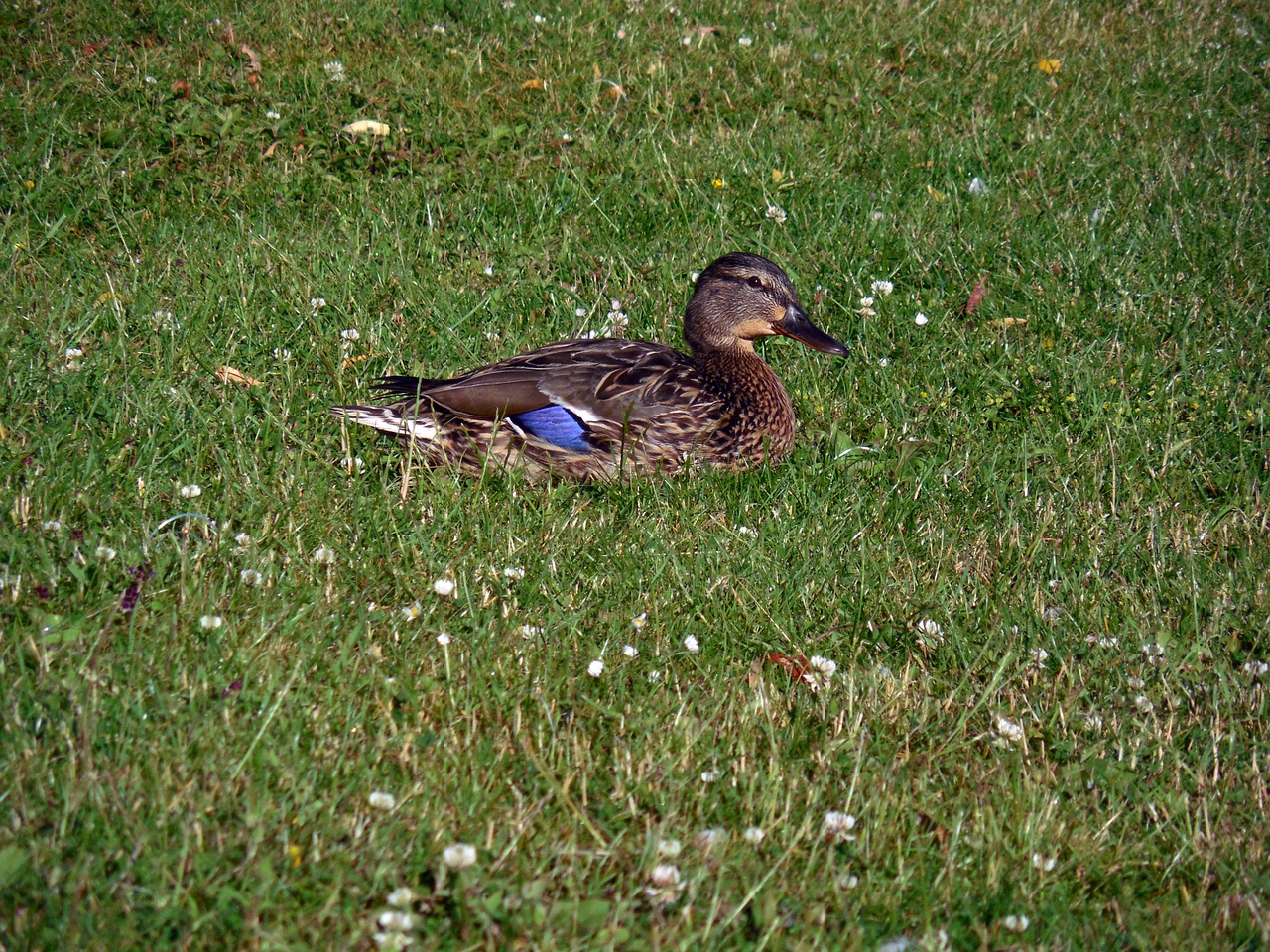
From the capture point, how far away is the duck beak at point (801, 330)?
4891 millimetres

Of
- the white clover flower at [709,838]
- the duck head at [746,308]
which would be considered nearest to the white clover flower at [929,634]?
the white clover flower at [709,838]

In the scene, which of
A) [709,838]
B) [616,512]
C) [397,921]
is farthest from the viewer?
[616,512]

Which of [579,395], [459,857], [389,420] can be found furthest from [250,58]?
[459,857]

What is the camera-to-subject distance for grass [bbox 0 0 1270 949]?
7.86 feet

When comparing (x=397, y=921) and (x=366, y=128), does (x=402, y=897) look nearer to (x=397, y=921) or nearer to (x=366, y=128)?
(x=397, y=921)

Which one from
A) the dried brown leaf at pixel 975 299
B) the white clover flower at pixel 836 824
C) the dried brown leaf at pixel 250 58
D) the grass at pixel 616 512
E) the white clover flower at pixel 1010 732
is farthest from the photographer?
the dried brown leaf at pixel 250 58

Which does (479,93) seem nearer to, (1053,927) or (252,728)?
(252,728)

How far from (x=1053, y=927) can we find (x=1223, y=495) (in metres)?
2.49

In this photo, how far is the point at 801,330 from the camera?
4.94 metres

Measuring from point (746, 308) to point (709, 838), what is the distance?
9.56ft

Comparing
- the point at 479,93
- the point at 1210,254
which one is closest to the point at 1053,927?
the point at 1210,254

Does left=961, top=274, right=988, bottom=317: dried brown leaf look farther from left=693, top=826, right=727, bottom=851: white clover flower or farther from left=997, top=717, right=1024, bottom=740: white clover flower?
left=693, top=826, right=727, bottom=851: white clover flower

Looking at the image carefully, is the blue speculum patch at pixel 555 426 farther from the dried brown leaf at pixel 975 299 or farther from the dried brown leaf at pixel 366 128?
the dried brown leaf at pixel 366 128

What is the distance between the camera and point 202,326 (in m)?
4.88
